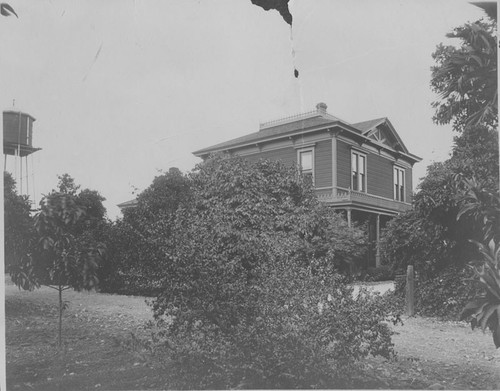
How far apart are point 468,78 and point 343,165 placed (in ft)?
6.18

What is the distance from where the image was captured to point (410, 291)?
5676mm

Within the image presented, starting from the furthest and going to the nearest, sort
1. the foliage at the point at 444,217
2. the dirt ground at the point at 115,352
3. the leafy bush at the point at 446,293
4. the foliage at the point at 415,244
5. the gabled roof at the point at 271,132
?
the foliage at the point at 415,244
the leafy bush at the point at 446,293
the gabled roof at the point at 271,132
the foliage at the point at 444,217
the dirt ground at the point at 115,352

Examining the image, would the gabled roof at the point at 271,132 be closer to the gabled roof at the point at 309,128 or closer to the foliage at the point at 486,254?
the gabled roof at the point at 309,128

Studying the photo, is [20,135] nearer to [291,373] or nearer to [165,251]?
[165,251]

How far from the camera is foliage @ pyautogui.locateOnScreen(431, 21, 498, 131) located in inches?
164

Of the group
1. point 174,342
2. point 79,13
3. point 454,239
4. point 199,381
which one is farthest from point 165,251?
point 454,239

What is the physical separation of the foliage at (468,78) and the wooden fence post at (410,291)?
2.05 m

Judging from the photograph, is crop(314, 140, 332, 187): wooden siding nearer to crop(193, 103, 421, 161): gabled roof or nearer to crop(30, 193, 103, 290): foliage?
crop(193, 103, 421, 161): gabled roof

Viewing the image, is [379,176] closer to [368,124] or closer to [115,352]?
[368,124]

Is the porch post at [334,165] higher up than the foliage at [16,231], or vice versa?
the porch post at [334,165]

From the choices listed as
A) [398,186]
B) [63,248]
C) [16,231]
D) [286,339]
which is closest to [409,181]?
[398,186]

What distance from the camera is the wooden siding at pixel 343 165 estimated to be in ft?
18.6

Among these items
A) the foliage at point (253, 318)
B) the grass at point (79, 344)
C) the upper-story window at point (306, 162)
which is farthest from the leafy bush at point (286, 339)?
the upper-story window at point (306, 162)

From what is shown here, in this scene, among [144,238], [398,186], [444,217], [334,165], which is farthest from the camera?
[334,165]
